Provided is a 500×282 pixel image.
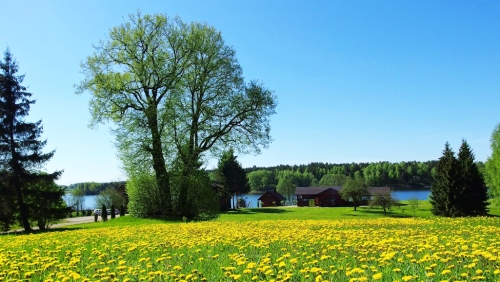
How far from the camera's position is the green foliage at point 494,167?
48.9 meters

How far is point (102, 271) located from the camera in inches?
225

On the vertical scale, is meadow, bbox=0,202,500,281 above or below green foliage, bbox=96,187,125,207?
above

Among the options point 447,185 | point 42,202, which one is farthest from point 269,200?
point 42,202

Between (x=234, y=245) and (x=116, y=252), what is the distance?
7.55ft

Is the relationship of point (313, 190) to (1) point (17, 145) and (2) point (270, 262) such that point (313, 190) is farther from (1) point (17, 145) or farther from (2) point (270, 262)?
(2) point (270, 262)

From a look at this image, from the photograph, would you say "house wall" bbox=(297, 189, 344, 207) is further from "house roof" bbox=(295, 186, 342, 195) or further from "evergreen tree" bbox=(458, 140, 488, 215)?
"evergreen tree" bbox=(458, 140, 488, 215)

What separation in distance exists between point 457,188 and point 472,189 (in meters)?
1.67

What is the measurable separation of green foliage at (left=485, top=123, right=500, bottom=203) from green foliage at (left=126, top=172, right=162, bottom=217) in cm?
4094

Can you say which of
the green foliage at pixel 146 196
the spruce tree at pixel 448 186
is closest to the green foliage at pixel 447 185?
the spruce tree at pixel 448 186

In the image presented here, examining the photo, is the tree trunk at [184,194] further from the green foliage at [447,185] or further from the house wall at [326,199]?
the house wall at [326,199]

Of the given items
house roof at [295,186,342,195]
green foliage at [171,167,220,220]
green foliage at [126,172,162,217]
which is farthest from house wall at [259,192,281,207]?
green foliage at [126,172,162,217]

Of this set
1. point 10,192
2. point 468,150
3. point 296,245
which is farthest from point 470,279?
point 468,150

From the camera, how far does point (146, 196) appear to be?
94.2 feet

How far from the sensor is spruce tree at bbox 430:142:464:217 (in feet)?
127
